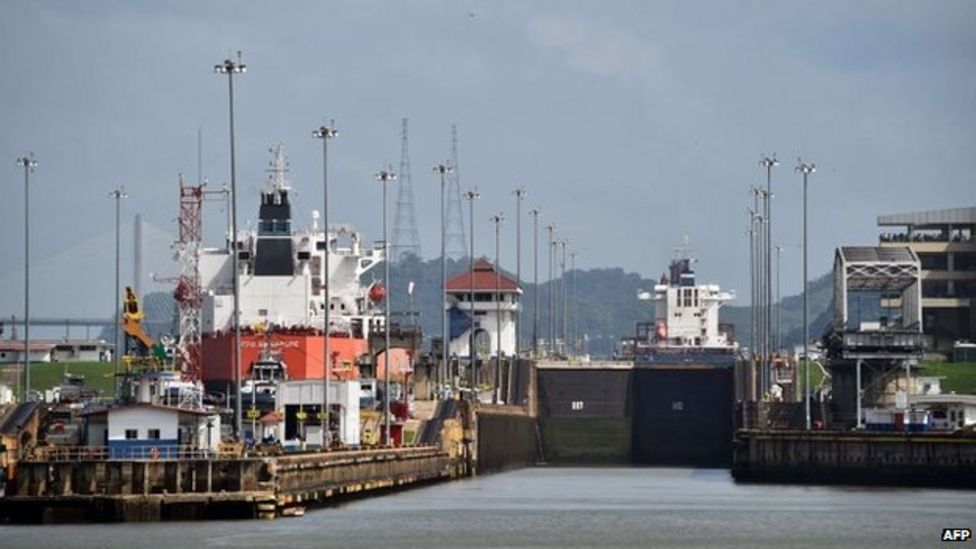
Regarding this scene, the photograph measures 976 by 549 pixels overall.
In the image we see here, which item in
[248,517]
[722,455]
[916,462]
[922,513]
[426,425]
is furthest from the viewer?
[722,455]

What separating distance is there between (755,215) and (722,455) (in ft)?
73.9

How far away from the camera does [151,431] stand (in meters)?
87.8

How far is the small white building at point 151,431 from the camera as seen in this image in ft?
286

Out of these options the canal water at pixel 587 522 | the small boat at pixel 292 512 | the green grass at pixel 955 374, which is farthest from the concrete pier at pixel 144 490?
the green grass at pixel 955 374

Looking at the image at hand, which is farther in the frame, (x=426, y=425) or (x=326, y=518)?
(x=426, y=425)

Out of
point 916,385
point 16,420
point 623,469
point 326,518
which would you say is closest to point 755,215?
point 623,469

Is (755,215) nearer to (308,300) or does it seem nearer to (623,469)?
(623,469)

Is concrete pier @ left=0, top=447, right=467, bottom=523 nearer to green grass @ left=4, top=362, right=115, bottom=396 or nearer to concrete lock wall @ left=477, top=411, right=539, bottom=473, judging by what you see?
concrete lock wall @ left=477, top=411, right=539, bottom=473

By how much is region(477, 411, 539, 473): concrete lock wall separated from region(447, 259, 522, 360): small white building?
20.0m

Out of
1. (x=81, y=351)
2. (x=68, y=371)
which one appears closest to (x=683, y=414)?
(x=68, y=371)

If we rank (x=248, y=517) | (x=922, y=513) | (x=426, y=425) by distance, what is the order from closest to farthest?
1. (x=248, y=517)
2. (x=922, y=513)
3. (x=426, y=425)

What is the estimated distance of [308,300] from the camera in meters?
145

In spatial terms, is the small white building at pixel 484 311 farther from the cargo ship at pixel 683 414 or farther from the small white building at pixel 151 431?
the small white building at pixel 151 431

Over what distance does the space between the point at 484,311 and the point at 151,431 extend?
99939 millimetres
